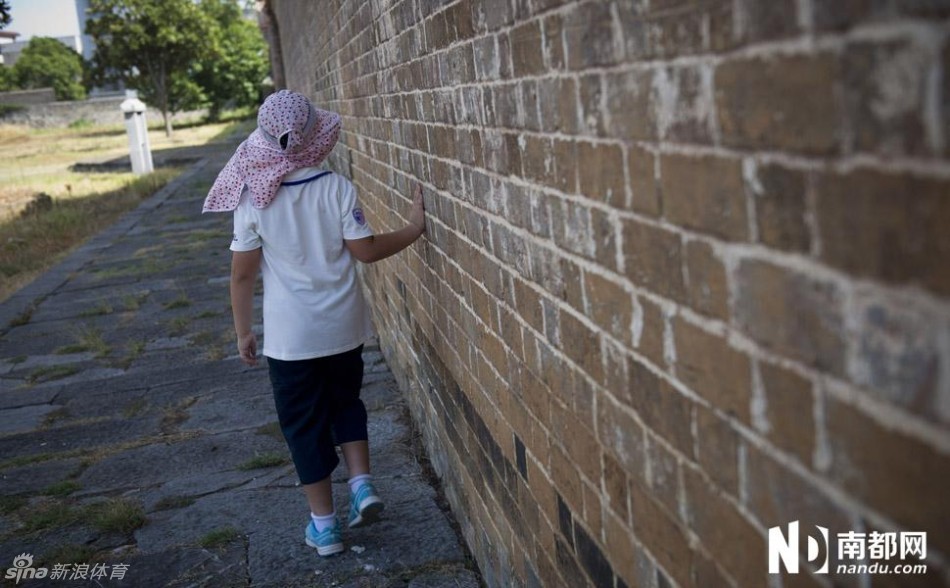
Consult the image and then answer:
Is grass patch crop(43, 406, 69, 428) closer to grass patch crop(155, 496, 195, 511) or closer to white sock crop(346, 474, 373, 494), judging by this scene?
grass patch crop(155, 496, 195, 511)

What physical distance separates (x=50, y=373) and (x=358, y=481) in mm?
3714

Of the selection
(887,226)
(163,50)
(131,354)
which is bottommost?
(131,354)

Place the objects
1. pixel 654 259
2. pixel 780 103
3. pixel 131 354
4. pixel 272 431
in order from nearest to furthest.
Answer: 1. pixel 780 103
2. pixel 654 259
3. pixel 272 431
4. pixel 131 354

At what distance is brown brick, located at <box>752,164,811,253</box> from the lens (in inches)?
39.1

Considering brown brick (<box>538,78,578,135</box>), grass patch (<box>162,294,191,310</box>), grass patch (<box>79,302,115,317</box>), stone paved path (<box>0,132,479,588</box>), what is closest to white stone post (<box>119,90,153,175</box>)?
stone paved path (<box>0,132,479,588</box>)

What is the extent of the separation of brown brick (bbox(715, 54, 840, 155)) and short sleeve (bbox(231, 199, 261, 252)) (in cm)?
244

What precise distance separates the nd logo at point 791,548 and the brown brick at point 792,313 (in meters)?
0.20

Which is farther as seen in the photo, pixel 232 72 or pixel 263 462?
pixel 232 72

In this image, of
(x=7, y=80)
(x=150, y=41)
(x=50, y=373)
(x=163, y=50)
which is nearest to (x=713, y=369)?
(x=50, y=373)

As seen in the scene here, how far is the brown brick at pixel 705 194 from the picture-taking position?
1.13 m

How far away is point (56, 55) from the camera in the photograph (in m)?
63.6

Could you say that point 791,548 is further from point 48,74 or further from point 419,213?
point 48,74

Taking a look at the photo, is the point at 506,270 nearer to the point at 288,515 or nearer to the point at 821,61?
the point at 821,61

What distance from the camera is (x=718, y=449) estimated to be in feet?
4.14
